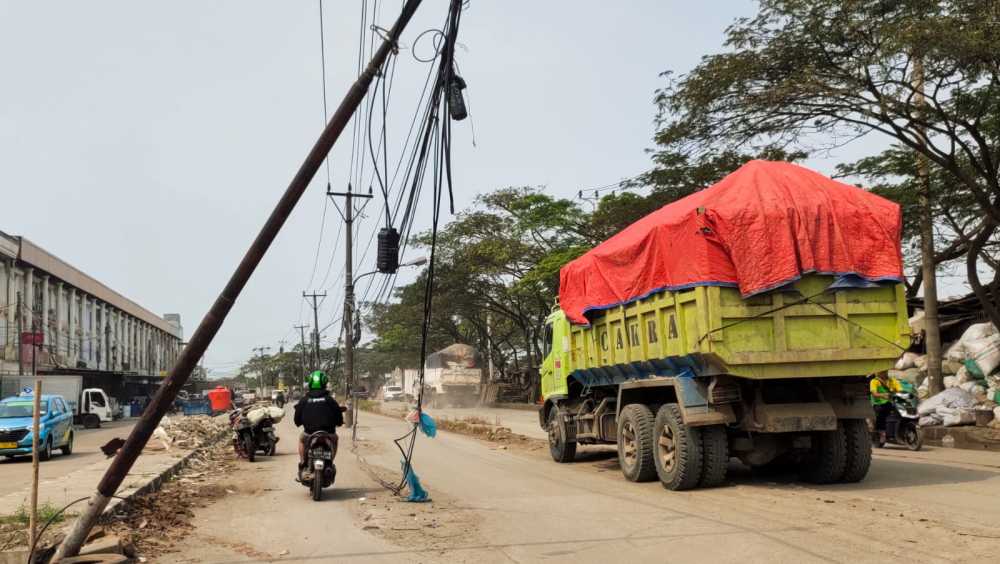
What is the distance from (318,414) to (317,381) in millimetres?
569

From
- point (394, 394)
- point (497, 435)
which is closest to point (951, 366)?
point (497, 435)

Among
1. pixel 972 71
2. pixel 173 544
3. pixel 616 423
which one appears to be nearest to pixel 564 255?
pixel 972 71

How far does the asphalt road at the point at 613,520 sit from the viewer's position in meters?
6.74

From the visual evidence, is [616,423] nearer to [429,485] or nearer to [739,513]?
[429,485]

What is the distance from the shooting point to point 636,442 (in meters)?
11.3

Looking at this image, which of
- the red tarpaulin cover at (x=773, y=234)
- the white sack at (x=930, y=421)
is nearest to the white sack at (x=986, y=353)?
the white sack at (x=930, y=421)

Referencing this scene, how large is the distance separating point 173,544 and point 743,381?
6499 millimetres

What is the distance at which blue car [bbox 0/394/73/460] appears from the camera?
1895 centimetres

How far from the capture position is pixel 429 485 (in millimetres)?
12008

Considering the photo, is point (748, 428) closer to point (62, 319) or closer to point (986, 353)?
point (986, 353)

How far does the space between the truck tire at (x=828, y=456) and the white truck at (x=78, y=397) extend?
32479mm

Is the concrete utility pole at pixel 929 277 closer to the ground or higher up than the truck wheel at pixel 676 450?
higher up

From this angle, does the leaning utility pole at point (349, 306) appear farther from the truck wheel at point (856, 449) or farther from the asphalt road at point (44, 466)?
the truck wheel at point (856, 449)

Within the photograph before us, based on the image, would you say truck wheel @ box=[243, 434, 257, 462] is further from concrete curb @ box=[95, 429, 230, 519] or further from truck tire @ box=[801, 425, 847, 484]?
truck tire @ box=[801, 425, 847, 484]
